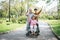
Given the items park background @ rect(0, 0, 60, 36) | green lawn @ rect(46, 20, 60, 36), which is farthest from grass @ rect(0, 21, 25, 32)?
green lawn @ rect(46, 20, 60, 36)

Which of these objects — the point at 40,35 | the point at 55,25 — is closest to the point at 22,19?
the point at 40,35

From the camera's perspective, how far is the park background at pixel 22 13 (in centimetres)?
252

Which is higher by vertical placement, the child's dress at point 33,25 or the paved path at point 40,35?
the child's dress at point 33,25

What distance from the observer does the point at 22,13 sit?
2518 mm

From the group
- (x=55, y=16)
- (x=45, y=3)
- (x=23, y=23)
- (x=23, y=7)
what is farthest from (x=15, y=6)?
(x=55, y=16)

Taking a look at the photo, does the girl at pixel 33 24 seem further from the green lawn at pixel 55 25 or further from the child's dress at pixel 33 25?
the green lawn at pixel 55 25

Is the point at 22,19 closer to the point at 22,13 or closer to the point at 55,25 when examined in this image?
the point at 22,13

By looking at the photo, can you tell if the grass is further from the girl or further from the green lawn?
the green lawn

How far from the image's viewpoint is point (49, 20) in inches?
100

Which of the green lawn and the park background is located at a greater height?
the park background

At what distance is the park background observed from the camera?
252 centimetres

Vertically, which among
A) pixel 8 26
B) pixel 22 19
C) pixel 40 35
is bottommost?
pixel 40 35

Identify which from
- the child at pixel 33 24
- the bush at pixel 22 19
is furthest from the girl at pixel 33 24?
the bush at pixel 22 19

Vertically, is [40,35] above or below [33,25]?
below
